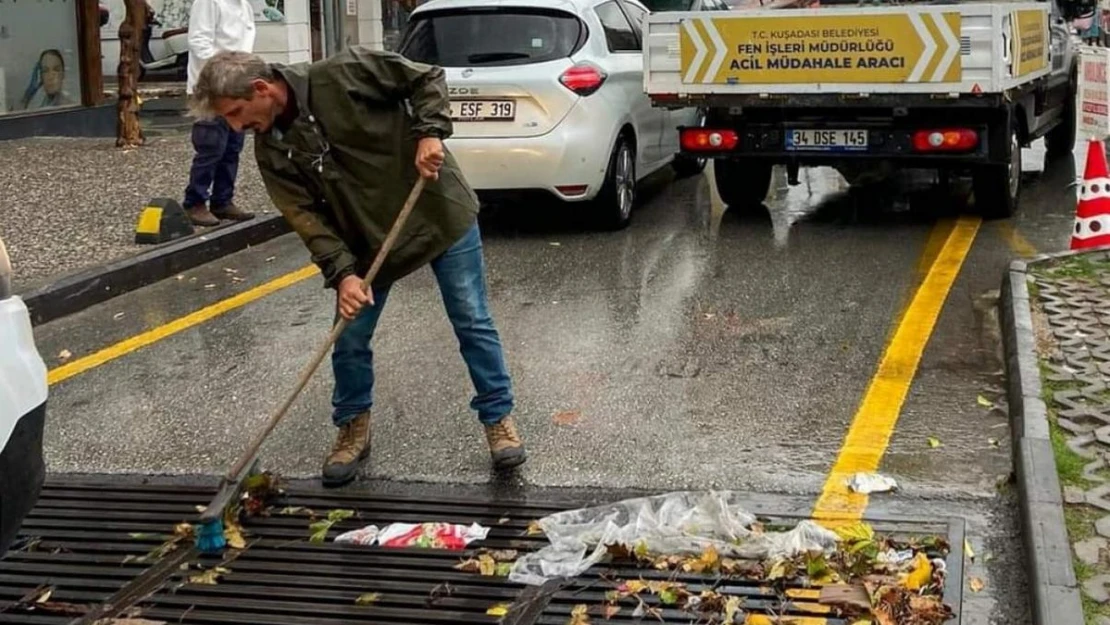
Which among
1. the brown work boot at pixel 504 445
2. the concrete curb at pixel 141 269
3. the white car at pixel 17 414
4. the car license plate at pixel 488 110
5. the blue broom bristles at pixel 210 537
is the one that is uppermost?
the car license plate at pixel 488 110

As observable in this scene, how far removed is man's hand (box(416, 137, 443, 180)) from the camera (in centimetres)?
470

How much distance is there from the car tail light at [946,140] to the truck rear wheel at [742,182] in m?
1.41

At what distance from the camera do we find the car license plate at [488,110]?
31.0 ft

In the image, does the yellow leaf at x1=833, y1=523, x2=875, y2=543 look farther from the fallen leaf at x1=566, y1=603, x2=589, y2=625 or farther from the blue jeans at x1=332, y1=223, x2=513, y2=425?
the blue jeans at x1=332, y1=223, x2=513, y2=425

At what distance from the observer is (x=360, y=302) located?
4699 mm

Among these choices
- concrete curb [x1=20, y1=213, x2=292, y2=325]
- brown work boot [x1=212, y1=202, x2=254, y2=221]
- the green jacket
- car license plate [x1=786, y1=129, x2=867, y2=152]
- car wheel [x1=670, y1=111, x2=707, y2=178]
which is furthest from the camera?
car wheel [x1=670, y1=111, x2=707, y2=178]

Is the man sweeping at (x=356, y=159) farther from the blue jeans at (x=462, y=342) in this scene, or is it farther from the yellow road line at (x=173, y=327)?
the yellow road line at (x=173, y=327)

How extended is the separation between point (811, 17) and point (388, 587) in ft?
20.5

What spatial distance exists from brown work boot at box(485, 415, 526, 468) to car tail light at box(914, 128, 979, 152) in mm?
5234

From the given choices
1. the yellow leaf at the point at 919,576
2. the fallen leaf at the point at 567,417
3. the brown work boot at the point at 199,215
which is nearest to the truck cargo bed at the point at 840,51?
the brown work boot at the point at 199,215

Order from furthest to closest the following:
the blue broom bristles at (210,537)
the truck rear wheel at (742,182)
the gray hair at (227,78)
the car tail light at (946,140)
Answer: the truck rear wheel at (742,182) → the car tail light at (946,140) → the gray hair at (227,78) → the blue broom bristles at (210,537)

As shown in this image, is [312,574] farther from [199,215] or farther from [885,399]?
[199,215]

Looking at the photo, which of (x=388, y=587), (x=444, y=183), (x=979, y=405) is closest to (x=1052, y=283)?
(x=979, y=405)

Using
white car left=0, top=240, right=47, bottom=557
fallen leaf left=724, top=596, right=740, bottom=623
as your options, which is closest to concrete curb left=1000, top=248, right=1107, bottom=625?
fallen leaf left=724, top=596, right=740, bottom=623
